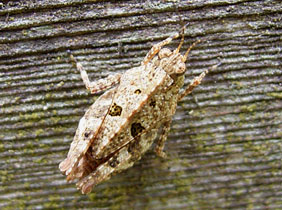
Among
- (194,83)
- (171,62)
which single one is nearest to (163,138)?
(194,83)

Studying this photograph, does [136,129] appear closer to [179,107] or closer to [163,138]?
[163,138]

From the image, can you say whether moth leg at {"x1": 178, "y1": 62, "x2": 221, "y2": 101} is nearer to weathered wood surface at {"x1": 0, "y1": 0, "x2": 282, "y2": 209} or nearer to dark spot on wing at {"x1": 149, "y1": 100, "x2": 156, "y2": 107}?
weathered wood surface at {"x1": 0, "y1": 0, "x2": 282, "y2": 209}

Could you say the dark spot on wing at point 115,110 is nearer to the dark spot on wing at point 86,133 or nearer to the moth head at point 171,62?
the dark spot on wing at point 86,133

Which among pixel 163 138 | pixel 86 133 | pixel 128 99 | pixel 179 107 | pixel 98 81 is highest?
pixel 98 81

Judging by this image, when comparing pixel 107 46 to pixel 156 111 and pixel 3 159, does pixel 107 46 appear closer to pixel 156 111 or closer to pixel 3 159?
pixel 156 111

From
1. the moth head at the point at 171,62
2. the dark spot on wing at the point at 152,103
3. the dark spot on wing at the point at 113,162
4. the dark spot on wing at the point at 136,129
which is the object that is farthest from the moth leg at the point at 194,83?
the dark spot on wing at the point at 113,162

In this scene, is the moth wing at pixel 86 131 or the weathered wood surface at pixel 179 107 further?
the weathered wood surface at pixel 179 107

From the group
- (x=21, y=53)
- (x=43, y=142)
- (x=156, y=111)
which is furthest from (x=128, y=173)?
(x=21, y=53)

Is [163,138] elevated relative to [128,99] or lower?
lower
